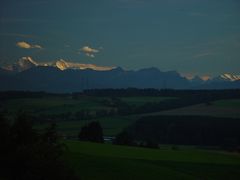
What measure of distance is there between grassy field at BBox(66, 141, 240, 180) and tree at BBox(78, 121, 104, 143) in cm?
1811

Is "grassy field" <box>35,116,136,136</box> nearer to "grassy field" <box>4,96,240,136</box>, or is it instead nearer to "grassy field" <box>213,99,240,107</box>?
"grassy field" <box>4,96,240,136</box>

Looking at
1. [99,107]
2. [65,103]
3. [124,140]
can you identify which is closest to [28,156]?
[124,140]

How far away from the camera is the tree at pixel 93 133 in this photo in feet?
207

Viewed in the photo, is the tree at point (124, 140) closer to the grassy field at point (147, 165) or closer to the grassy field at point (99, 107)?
the grassy field at point (99, 107)

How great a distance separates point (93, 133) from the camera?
63.7 metres

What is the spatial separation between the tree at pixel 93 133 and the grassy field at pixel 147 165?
59.4ft

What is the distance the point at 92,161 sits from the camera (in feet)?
110

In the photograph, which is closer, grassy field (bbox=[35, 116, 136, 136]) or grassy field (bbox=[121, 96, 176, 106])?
grassy field (bbox=[35, 116, 136, 136])

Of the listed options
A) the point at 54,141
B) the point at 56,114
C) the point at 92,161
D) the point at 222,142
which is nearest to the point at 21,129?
the point at 54,141

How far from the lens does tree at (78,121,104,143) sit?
6309 cm

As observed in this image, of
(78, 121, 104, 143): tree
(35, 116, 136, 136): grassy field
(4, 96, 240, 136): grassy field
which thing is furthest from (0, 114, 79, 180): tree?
(4, 96, 240, 136): grassy field

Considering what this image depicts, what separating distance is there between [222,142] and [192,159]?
3037cm

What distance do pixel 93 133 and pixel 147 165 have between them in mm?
30739

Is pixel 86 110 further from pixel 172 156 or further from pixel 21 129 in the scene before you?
pixel 21 129
